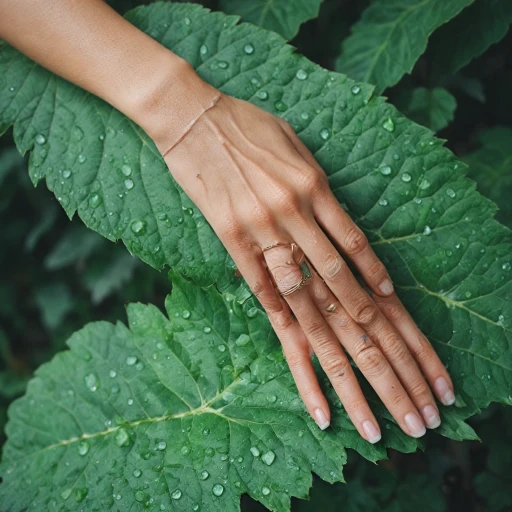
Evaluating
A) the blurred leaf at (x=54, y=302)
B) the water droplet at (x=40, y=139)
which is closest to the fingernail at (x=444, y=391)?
the water droplet at (x=40, y=139)

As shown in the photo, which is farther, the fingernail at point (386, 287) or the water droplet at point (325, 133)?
the water droplet at point (325, 133)

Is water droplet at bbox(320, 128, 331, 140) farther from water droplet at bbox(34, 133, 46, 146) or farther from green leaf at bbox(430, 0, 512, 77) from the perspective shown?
water droplet at bbox(34, 133, 46, 146)

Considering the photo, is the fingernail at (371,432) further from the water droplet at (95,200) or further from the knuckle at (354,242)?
the water droplet at (95,200)

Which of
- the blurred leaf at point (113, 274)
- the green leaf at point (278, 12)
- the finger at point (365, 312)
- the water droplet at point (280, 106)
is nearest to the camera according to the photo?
the finger at point (365, 312)

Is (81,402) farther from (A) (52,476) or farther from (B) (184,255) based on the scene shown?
(B) (184,255)

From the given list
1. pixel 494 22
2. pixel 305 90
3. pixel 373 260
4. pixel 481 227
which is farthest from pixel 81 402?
pixel 494 22

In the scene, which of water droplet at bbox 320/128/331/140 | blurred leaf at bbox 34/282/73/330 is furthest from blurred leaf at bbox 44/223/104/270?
water droplet at bbox 320/128/331/140
